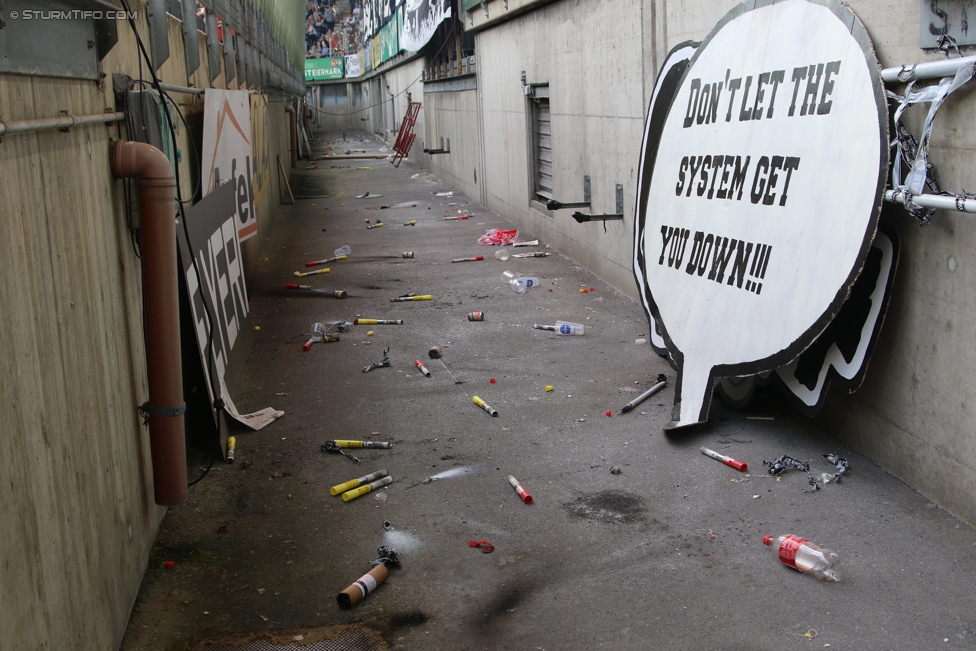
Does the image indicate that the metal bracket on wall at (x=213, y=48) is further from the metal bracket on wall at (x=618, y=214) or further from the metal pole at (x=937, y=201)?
the metal pole at (x=937, y=201)

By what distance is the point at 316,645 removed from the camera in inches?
135

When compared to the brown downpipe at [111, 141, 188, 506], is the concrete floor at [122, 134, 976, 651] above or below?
below

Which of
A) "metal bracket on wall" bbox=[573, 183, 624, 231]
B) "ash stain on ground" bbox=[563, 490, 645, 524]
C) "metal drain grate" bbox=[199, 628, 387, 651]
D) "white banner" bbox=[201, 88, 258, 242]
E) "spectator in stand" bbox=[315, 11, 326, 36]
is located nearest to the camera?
"metal drain grate" bbox=[199, 628, 387, 651]

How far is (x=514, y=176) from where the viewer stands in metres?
14.7

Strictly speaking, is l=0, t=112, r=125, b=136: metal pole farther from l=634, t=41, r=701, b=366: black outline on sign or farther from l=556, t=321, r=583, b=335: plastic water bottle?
l=556, t=321, r=583, b=335: plastic water bottle

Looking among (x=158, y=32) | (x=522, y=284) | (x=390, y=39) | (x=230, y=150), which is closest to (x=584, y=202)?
(x=522, y=284)

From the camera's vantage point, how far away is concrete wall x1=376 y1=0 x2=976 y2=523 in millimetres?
4105

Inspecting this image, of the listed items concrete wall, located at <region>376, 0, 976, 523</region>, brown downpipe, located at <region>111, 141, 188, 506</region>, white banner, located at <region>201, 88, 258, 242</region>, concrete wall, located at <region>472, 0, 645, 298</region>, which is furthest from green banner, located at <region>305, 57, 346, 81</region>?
brown downpipe, located at <region>111, 141, 188, 506</region>

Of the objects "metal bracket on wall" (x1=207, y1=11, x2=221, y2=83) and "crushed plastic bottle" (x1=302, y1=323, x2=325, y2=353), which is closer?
"crushed plastic bottle" (x1=302, y1=323, x2=325, y2=353)

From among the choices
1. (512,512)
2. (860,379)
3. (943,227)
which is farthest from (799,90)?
(512,512)

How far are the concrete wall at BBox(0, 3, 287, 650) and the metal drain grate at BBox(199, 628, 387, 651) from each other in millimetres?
416

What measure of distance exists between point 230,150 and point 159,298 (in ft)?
13.4

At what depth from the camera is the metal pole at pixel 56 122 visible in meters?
2.57

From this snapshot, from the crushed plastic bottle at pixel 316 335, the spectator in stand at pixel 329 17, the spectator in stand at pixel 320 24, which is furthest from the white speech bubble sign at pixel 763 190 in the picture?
the spectator in stand at pixel 320 24
